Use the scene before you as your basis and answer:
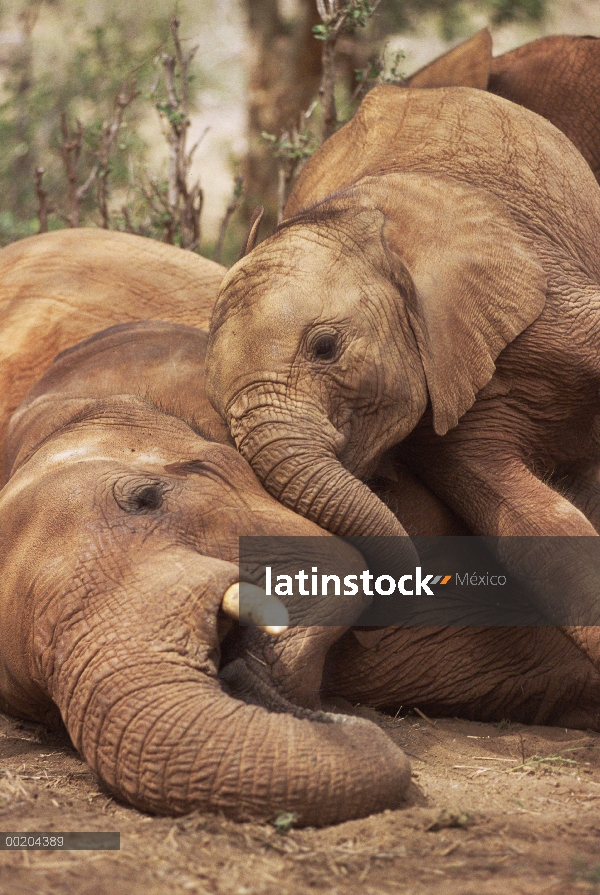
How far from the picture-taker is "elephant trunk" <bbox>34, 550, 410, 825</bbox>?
2770mm

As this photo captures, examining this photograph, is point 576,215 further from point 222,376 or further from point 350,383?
point 222,376

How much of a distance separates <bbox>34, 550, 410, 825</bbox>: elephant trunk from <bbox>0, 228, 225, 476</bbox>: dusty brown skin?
2.05 metres

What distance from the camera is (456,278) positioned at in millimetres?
4219

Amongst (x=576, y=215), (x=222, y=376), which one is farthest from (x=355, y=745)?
(x=576, y=215)

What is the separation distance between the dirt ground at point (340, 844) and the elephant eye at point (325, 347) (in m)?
1.35

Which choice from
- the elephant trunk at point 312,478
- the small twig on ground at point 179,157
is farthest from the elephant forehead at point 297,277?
the small twig on ground at point 179,157

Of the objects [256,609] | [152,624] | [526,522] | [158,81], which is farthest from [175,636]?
[158,81]

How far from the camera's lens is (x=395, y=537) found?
3732 mm

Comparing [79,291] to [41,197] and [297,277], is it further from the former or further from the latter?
[41,197]

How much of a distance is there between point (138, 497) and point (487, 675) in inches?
67.1

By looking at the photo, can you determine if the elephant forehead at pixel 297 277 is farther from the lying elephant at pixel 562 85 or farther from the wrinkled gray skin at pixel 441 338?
the lying elephant at pixel 562 85

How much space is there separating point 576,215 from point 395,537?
178 cm

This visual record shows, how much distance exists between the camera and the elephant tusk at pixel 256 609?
2980 mm

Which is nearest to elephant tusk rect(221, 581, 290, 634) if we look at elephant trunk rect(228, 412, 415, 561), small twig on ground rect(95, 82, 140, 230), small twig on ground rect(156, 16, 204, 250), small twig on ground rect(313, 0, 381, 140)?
elephant trunk rect(228, 412, 415, 561)
